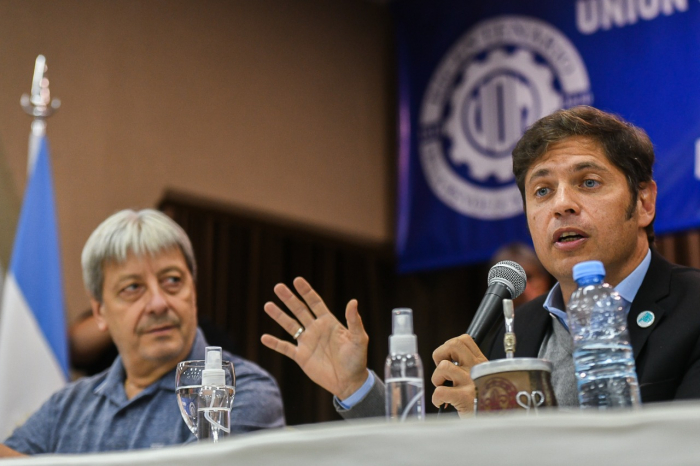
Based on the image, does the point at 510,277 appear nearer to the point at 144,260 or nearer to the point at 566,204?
the point at 566,204

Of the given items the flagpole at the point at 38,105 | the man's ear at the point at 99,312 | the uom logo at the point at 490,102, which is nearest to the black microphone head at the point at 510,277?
the man's ear at the point at 99,312

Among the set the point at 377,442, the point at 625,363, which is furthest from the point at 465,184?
the point at 377,442

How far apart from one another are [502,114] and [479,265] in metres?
0.94

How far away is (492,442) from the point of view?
857mm

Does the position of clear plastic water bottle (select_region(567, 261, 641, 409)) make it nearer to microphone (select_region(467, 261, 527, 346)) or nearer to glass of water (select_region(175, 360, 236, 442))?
microphone (select_region(467, 261, 527, 346))

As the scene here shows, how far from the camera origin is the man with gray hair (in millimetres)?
2277

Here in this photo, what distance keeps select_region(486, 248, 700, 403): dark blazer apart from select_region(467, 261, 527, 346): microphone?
0.91ft

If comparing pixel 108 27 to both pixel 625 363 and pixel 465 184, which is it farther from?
pixel 625 363

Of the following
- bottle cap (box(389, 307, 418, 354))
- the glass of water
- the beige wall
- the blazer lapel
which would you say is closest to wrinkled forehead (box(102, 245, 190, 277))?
the glass of water

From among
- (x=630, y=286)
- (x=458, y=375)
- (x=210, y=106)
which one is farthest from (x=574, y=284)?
(x=210, y=106)

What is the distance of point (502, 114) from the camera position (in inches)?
193

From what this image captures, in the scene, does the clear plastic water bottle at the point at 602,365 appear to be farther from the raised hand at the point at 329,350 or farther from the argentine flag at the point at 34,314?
the argentine flag at the point at 34,314

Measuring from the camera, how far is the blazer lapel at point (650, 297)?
1707mm

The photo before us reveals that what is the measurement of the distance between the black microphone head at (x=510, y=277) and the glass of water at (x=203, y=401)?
0.52 metres
